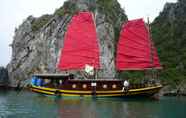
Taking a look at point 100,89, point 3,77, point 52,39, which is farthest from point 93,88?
point 3,77

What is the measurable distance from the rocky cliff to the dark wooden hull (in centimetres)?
2177

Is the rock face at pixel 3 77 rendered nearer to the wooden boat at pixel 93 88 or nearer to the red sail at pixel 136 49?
the wooden boat at pixel 93 88

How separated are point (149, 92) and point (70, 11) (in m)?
39.9

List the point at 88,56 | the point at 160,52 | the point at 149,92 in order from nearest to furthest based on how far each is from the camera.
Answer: the point at 149,92 < the point at 88,56 < the point at 160,52

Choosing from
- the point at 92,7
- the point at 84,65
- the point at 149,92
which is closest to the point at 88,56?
the point at 84,65

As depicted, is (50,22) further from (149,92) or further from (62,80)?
(149,92)

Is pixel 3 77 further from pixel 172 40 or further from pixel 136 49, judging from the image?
pixel 172 40

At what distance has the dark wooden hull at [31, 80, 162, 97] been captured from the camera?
139ft

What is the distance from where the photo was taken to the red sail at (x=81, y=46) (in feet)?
149

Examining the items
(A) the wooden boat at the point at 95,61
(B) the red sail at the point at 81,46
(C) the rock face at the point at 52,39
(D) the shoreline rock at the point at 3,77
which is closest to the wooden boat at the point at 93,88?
(A) the wooden boat at the point at 95,61

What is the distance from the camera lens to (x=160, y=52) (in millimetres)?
80438

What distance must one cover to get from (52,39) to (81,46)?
2751 centimetres

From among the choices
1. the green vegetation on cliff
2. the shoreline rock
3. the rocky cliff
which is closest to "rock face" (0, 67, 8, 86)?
the shoreline rock

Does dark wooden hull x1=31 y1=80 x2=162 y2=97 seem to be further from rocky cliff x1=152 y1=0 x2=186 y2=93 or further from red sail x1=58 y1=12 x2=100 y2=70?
rocky cliff x1=152 y1=0 x2=186 y2=93
